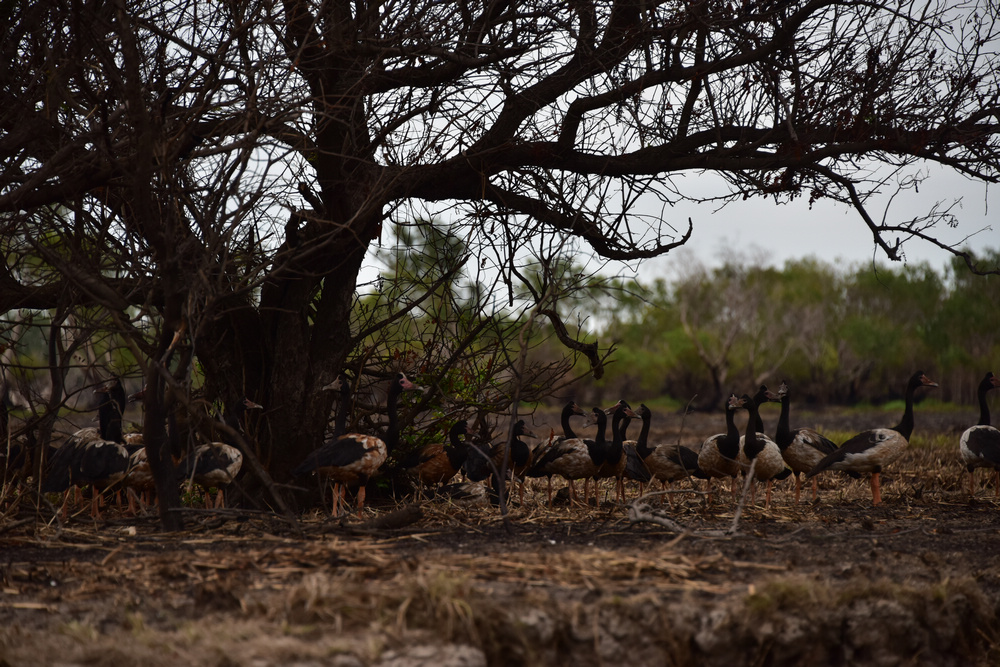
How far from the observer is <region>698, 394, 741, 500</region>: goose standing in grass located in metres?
8.91

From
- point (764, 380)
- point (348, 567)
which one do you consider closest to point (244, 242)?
point (348, 567)

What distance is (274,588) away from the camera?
14.9ft

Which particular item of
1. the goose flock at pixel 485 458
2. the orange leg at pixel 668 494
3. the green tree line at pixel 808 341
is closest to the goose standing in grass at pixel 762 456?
the goose flock at pixel 485 458

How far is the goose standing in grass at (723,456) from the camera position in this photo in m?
8.91

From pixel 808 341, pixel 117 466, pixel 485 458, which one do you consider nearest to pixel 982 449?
pixel 485 458

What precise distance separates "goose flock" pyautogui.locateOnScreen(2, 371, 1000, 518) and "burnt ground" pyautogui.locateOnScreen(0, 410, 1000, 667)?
1009 mm

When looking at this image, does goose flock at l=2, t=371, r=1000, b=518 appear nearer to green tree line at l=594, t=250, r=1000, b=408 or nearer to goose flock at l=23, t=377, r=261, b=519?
goose flock at l=23, t=377, r=261, b=519

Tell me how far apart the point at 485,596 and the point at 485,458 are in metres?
3.35

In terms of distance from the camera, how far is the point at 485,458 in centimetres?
762

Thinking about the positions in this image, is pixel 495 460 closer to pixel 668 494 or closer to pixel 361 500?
pixel 668 494

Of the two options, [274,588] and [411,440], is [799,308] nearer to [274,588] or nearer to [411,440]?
[411,440]

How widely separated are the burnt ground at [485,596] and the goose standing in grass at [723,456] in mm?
2513

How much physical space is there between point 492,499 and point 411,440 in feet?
3.50

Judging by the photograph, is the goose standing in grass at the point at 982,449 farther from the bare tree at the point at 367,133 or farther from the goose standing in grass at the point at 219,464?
the goose standing in grass at the point at 219,464
